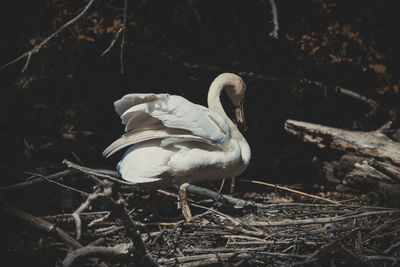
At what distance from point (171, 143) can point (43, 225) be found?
131 cm

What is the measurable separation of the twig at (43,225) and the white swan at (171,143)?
829 mm

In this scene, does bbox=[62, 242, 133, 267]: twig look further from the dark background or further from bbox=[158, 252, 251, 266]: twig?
the dark background

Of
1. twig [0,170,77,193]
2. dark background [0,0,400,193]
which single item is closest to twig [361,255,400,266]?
twig [0,170,77,193]

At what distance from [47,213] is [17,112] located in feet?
6.15

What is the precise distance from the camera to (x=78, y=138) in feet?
18.3

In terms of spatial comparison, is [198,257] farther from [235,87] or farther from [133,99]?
Answer: [235,87]

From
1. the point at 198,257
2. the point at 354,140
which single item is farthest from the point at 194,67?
the point at 198,257

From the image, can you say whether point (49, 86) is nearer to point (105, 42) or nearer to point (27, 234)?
point (105, 42)

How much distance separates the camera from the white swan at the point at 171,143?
361 cm

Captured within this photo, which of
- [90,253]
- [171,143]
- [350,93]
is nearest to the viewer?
[90,253]

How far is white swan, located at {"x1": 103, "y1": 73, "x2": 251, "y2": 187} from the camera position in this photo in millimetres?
3611

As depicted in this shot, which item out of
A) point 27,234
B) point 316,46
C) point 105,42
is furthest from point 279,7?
point 27,234

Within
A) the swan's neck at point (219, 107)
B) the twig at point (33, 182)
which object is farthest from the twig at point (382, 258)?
the twig at point (33, 182)

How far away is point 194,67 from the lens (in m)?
5.42
